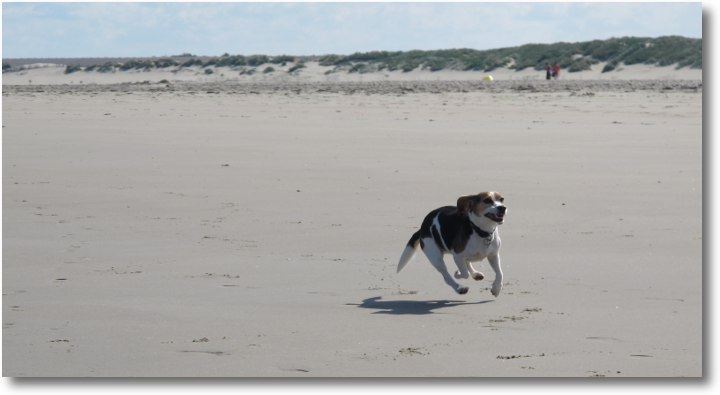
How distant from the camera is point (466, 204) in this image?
5.56m

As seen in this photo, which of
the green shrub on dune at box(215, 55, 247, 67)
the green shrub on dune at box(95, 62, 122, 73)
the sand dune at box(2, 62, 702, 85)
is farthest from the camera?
the green shrub on dune at box(215, 55, 247, 67)

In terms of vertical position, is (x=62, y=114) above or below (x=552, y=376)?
above

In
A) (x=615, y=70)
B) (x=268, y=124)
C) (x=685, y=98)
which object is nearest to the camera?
(x=268, y=124)

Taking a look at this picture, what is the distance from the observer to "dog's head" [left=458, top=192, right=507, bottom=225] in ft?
17.4

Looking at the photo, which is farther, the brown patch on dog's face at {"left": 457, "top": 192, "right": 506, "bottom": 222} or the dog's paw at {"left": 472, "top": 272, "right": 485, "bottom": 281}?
the dog's paw at {"left": 472, "top": 272, "right": 485, "bottom": 281}

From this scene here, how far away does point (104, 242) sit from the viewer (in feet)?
22.7

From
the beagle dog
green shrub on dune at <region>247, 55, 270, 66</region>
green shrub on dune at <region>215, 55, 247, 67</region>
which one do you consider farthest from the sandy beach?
green shrub on dune at <region>215, 55, 247, 67</region>

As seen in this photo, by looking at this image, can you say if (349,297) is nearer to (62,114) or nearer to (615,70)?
(62,114)

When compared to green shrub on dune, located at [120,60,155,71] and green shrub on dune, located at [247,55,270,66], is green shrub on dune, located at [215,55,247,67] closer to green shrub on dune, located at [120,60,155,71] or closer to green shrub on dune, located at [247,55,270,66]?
green shrub on dune, located at [247,55,270,66]

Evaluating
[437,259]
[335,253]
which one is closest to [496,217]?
[437,259]
